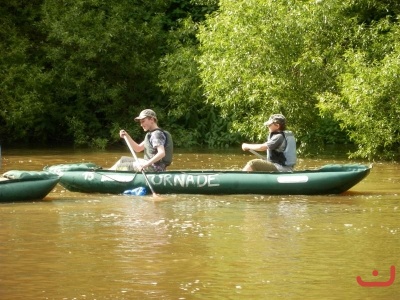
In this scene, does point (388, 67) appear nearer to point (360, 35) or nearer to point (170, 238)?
point (360, 35)

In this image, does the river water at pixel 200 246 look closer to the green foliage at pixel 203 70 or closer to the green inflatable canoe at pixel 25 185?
the green inflatable canoe at pixel 25 185

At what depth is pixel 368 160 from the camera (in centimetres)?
1989

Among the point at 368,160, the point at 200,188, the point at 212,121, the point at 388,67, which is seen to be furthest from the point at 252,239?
the point at 212,121

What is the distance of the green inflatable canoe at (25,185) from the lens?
39.7 ft

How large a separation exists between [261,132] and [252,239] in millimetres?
11379

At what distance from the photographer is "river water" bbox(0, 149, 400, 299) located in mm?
7219

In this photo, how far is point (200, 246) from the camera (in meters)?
9.00

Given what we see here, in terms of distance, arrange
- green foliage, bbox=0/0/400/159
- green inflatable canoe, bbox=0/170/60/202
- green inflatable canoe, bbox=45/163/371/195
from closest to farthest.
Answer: green inflatable canoe, bbox=0/170/60/202
green inflatable canoe, bbox=45/163/371/195
green foliage, bbox=0/0/400/159

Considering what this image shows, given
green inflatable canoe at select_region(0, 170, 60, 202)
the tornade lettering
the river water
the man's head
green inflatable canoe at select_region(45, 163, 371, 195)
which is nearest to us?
the river water

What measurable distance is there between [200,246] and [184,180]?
421cm

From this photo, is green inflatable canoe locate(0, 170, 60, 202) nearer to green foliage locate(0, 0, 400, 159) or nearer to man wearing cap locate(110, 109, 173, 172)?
man wearing cap locate(110, 109, 173, 172)

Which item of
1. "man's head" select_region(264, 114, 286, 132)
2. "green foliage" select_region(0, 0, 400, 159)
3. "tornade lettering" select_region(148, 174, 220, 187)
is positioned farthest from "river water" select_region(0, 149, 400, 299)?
"green foliage" select_region(0, 0, 400, 159)

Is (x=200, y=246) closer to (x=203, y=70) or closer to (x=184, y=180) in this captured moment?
(x=184, y=180)

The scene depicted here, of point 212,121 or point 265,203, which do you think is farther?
point 212,121
